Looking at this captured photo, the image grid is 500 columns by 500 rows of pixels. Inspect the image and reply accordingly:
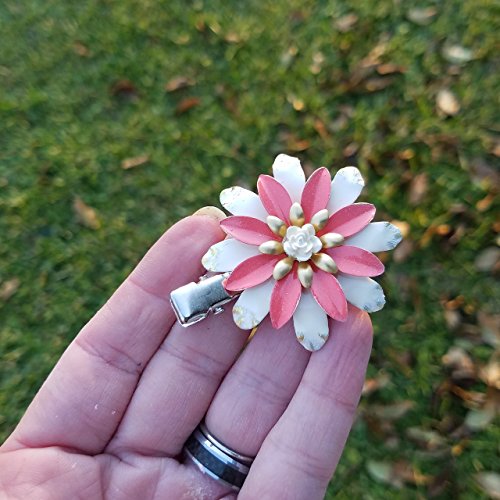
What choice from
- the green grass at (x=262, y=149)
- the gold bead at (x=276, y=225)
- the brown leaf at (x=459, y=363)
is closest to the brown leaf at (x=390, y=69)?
the green grass at (x=262, y=149)

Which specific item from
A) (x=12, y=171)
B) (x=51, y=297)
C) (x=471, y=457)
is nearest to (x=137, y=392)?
(x=51, y=297)

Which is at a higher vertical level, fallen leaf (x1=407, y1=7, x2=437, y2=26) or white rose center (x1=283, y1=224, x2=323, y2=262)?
white rose center (x1=283, y1=224, x2=323, y2=262)

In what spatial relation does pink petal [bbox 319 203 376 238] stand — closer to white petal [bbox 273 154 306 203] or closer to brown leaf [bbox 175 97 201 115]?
white petal [bbox 273 154 306 203]

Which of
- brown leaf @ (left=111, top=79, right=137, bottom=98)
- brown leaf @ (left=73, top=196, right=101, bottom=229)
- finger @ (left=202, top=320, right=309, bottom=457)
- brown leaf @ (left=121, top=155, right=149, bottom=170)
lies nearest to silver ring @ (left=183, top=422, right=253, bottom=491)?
finger @ (left=202, top=320, right=309, bottom=457)

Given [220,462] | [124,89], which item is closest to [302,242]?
[220,462]

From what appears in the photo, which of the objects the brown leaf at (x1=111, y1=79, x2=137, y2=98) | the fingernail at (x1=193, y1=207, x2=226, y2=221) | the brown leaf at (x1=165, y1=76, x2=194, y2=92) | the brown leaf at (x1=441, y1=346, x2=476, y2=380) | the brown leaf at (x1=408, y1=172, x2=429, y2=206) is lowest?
the brown leaf at (x1=441, y1=346, x2=476, y2=380)

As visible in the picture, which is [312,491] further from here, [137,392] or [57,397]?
[57,397]
